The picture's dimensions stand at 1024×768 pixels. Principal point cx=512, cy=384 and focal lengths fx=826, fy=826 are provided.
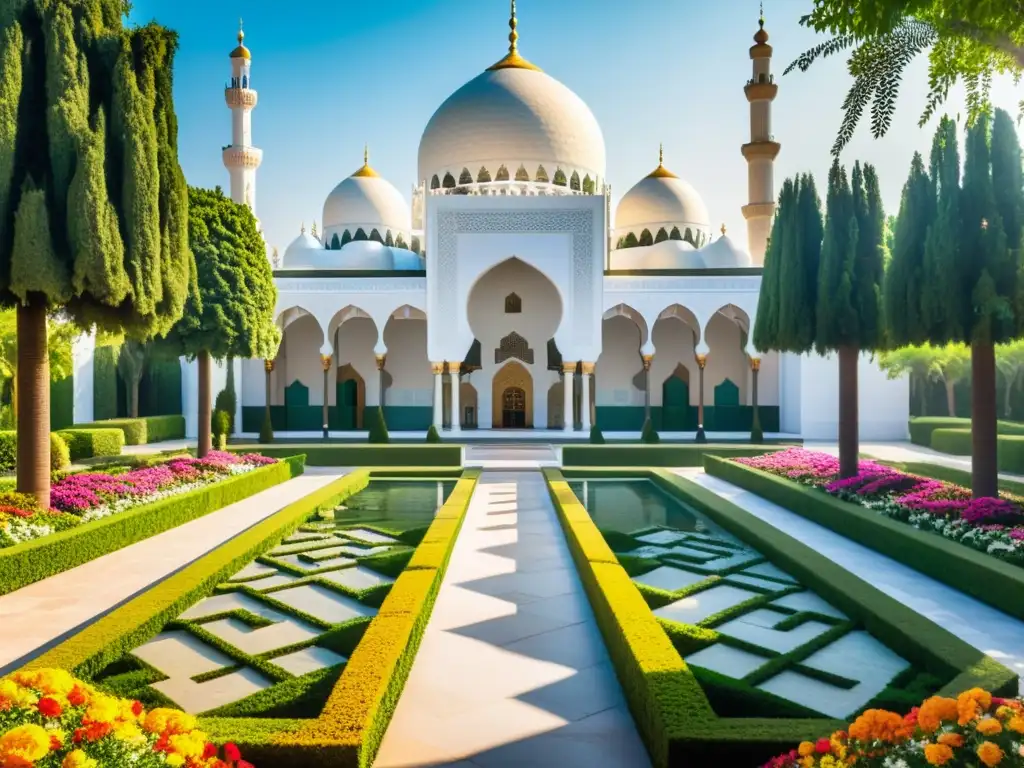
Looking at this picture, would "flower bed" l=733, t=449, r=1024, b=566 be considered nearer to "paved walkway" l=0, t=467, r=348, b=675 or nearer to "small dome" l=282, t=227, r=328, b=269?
"paved walkway" l=0, t=467, r=348, b=675

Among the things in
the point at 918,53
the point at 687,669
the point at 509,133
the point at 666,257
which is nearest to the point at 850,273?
the point at 918,53

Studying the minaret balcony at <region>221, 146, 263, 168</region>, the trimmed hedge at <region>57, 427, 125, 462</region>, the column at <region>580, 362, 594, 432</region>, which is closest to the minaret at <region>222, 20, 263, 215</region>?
the minaret balcony at <region>221, 146, 263, 168</region>

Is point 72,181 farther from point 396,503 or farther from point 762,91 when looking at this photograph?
point 762,91

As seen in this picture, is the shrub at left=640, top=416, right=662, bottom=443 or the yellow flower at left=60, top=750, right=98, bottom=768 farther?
the shrub at left=640, top=416, right=662, bottom=443

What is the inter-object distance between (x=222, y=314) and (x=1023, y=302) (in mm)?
8827

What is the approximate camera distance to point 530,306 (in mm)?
22578

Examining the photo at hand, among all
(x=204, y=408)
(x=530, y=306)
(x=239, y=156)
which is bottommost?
(x=204, y=408)

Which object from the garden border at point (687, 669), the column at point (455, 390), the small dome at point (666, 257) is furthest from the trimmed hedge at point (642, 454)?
the small dome at point (666, 257)

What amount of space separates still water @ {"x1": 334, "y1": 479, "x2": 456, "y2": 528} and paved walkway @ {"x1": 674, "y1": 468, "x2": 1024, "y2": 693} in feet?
12.0

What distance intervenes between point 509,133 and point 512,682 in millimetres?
21467

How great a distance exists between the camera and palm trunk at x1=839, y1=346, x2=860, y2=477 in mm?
9219

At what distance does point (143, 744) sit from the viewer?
80.0 inches

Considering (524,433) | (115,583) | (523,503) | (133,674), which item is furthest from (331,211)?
(133,674)

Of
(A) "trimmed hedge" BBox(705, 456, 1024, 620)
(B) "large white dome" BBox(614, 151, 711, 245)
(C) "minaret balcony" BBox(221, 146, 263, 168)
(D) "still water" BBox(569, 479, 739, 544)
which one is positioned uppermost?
(C) "minaret balcony" BBox(221, 146, 263, 168)
